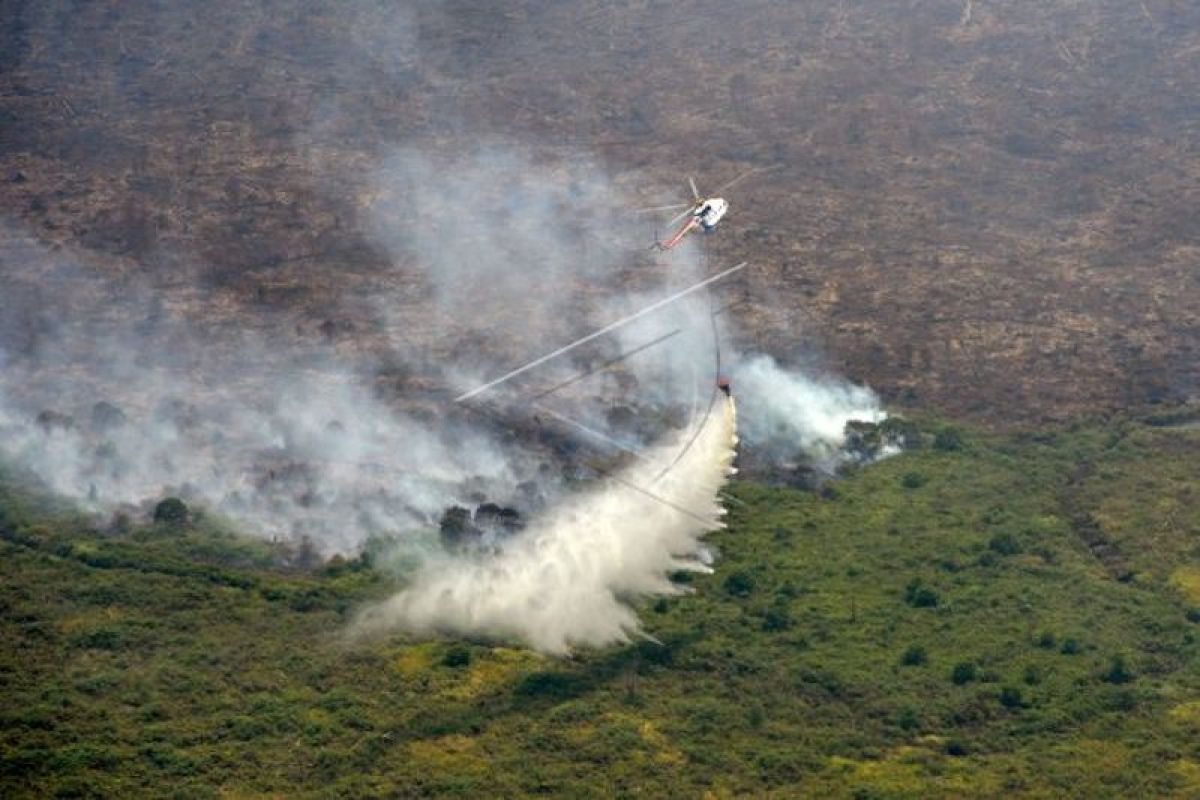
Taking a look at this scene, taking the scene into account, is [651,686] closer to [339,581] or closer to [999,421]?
[339,581]

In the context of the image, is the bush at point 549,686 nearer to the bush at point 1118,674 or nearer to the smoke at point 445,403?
the smoke at point 445,403

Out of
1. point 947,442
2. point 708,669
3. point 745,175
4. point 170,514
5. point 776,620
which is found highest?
point 745,175

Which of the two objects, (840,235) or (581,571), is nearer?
(581,571)

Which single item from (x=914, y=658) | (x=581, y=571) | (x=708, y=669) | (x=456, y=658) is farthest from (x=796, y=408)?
(x=456, y=658)

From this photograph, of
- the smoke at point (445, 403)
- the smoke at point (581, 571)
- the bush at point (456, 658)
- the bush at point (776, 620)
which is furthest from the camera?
the smoke at point (445, 403)

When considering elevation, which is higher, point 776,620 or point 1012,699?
point 776,620

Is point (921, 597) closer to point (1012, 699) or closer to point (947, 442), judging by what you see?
point (1012, 699)

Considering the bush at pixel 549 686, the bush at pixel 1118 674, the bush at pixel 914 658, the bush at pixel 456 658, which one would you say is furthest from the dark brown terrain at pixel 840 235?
the bush at pixel 549 686
